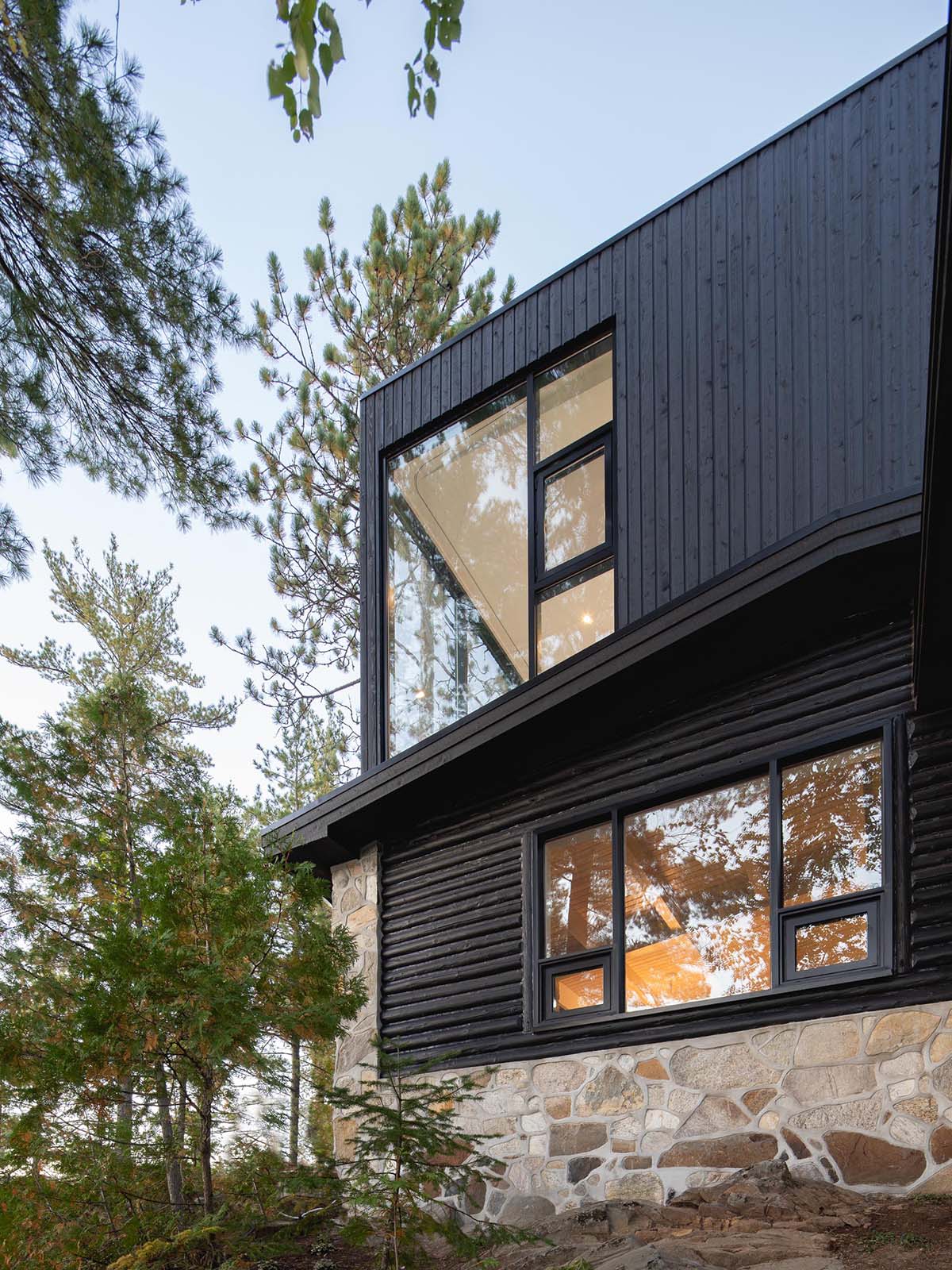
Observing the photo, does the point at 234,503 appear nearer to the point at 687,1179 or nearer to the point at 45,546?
the point at 687,1179

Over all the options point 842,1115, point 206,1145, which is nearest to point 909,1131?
point 842,1115

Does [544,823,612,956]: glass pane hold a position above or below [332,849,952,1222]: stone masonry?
above

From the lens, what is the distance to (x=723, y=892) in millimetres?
6855

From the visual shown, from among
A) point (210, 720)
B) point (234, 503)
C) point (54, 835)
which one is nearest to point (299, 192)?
point (210, 720)

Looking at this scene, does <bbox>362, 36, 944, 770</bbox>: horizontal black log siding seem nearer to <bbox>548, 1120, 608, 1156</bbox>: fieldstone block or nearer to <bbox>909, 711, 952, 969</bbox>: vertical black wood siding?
<bbox>909, 711, 952, 969</bbox>: vertical black wood siding

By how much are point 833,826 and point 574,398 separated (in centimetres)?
378

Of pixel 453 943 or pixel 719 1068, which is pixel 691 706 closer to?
pixel 719 1068

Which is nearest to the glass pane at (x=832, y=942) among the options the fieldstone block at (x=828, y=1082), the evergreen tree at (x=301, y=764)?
the fieldstone block at (x=828, y=1082)

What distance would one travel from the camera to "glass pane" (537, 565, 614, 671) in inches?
325

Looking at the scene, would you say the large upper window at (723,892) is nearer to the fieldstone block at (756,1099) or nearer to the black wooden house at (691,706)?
the black wooden house at (691,706)

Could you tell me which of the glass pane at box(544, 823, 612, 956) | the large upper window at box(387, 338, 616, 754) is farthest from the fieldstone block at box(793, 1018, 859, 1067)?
the large upper window at box(387, 338, 616, 754)

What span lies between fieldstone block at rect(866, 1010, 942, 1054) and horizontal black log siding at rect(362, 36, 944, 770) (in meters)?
2.43

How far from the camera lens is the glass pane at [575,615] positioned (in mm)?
8250

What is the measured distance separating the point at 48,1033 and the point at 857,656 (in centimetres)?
449
